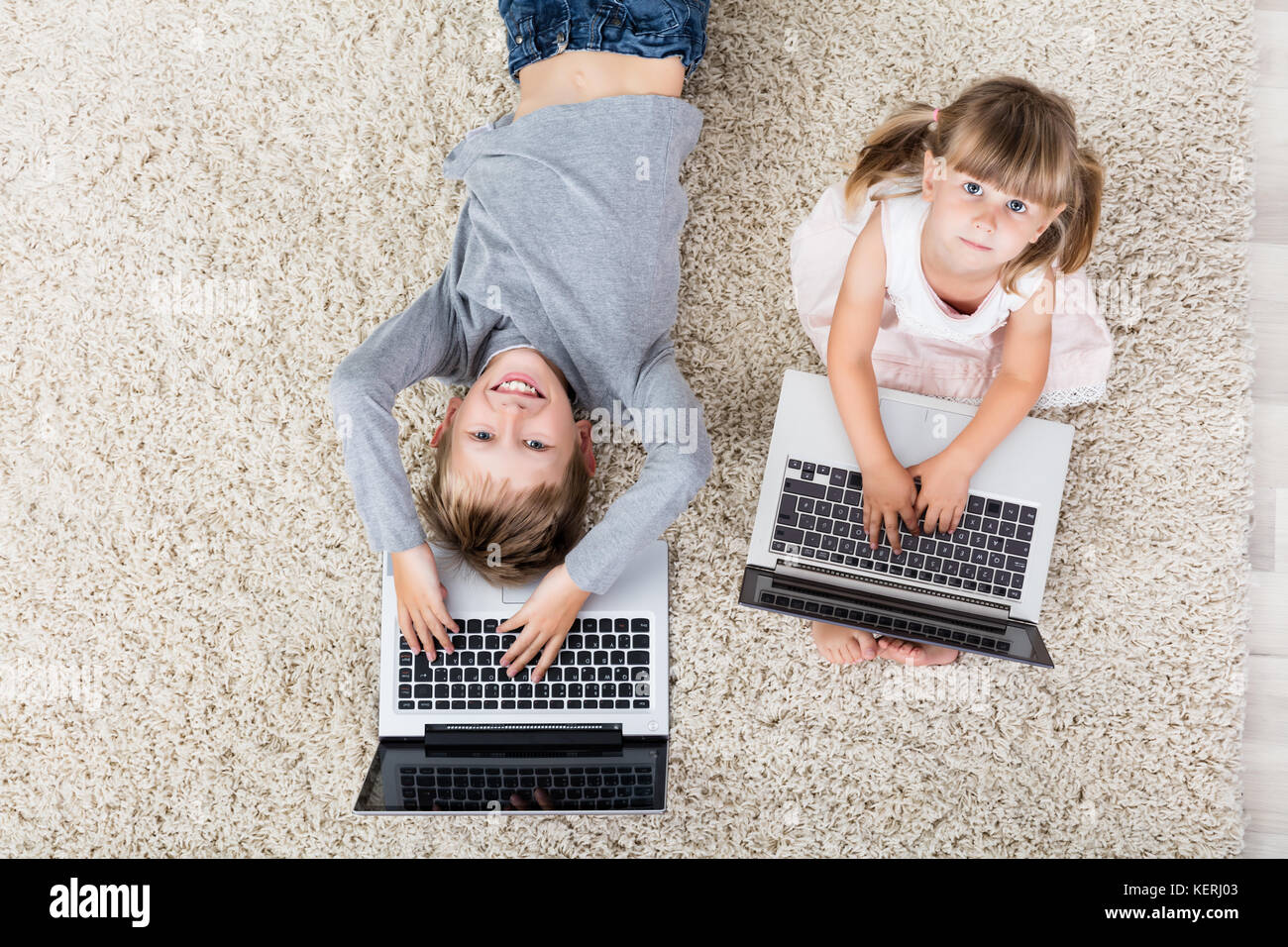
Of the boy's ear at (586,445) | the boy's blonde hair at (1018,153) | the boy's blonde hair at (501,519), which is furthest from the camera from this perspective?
the boy's ear at (586,445)

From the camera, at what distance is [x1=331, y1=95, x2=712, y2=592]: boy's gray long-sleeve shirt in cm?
101

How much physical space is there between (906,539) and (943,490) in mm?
73

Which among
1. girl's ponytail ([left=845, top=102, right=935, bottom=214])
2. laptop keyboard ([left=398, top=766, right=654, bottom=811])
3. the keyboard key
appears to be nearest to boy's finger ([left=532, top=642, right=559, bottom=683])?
laptop keyboard ([left=398, top=766, right=654, bottom=811])

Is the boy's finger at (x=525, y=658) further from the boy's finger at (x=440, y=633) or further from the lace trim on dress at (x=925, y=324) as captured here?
the lace trim on dress at (x=925, y=324)

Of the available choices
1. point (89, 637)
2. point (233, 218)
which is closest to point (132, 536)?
point (89, 637)

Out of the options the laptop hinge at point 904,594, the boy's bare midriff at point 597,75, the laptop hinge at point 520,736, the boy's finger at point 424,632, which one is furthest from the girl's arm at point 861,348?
the boy's finger at point 424,632

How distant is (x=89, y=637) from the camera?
1.16 metres

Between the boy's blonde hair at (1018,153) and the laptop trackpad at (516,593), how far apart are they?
648 mm

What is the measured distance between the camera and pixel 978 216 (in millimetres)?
880

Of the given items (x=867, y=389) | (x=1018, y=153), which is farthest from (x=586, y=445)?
(x=1018, y=153)

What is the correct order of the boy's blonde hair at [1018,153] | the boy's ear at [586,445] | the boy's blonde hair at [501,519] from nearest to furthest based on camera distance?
the boy's blonde hair at [1018,153], the boy's blonde hair at [501,519], the boy's ear at [586,445]

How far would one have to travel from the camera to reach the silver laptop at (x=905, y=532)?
0.99 metres
